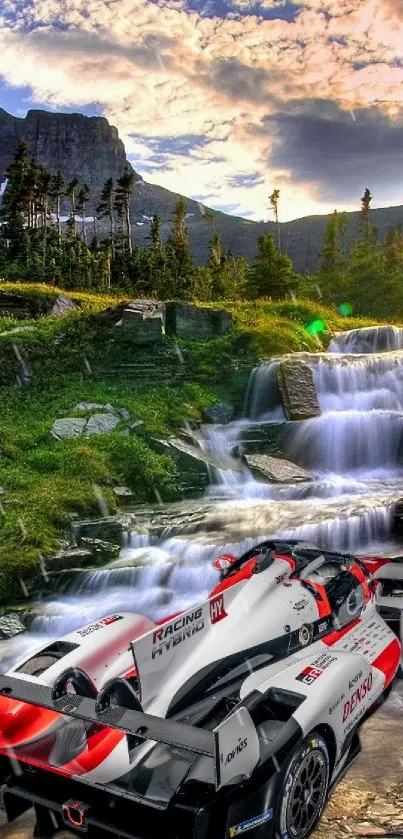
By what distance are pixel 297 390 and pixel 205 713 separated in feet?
55.1

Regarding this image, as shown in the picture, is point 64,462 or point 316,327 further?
point 316,327

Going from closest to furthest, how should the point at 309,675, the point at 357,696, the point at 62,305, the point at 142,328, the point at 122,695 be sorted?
1. the point at 122,695
2. the point at 309,675
3. the point at 357,696
4. the point at 142,328
5. the point at 62,305

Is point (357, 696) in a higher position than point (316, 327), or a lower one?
lower

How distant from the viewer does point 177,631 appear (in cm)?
518

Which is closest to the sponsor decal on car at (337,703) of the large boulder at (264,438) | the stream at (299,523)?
the stream at (299,523)

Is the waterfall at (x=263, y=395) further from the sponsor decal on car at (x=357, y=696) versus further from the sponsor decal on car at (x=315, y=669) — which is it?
the sponsor decal on car at (x=315, y=669)

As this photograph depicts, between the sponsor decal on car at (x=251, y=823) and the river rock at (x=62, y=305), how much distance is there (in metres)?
30.0

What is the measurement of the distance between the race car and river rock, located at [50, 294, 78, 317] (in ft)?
91.7

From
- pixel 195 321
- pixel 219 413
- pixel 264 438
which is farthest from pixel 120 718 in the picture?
pixel 195 321

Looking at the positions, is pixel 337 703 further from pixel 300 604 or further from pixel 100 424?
pixel 100 424

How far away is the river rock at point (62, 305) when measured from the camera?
3286 cm

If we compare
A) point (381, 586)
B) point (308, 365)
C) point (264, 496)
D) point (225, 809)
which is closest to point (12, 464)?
point (264, 496)

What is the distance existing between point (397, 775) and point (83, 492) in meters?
11.6

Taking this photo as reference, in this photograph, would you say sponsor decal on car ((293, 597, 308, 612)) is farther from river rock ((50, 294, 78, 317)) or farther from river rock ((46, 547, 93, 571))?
river rock ((50, 294, 78, 317))
